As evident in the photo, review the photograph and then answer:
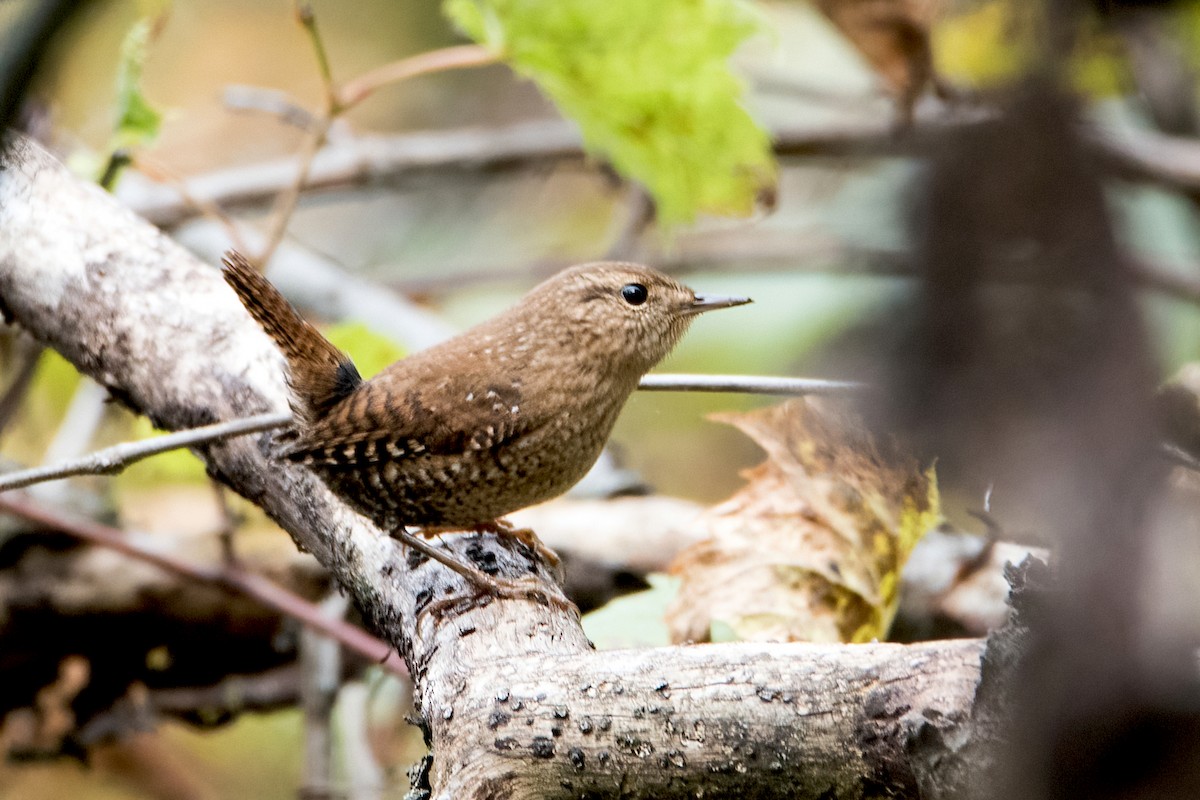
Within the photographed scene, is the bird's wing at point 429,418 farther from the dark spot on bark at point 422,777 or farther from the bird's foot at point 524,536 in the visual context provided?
the dark spot on bark at point 422,777

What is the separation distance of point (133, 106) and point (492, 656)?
5.59 ft

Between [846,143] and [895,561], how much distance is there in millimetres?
2098

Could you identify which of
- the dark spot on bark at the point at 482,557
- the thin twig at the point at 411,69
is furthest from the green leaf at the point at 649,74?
the dark spot on bark at the point at 482,557

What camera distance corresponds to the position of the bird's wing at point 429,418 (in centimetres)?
218

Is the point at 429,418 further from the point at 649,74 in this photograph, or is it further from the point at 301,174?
the point at 649,74

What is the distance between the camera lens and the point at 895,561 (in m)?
2.29

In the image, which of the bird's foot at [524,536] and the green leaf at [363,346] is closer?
the bird's foot at [524,536]

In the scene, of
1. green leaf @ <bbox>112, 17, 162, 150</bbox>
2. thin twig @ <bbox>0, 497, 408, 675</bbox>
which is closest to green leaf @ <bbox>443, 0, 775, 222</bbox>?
green leaf @ <bbox>112, 17, 162, 150</bbox>

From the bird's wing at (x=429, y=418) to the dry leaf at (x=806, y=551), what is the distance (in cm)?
49

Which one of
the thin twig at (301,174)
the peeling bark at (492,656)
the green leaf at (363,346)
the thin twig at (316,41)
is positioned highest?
the thin twig at (316,41)

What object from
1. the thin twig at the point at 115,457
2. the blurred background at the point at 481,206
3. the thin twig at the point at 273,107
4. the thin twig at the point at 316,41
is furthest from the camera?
the thin twig at the point at 273,107

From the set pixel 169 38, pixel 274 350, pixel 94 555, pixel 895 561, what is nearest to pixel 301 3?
pixel 274 350

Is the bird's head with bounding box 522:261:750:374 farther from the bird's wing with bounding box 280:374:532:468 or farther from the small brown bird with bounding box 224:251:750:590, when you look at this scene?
the bird's wing with bounding box 280:374:532:468

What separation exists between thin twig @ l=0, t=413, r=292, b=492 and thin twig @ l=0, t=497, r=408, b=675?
2.85 ft
